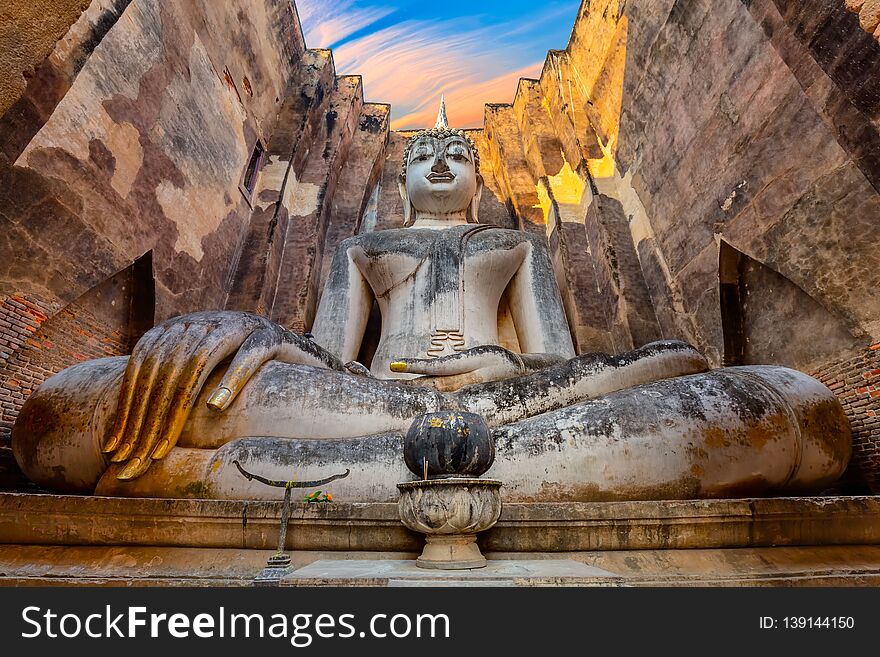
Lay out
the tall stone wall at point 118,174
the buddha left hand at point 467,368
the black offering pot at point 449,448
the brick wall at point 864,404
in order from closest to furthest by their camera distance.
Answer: the black offering pot at point 449,448, the buddha left hand at point 467,368, the tall stone wall at point 118,174, the brick wall at point 864,404

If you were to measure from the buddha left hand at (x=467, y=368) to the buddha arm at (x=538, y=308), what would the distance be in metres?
0.81

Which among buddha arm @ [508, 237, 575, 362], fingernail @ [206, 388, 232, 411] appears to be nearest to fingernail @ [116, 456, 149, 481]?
fingernail @ [206, 388, 232, 411]

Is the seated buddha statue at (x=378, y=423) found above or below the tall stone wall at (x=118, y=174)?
below

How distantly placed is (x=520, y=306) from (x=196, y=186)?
350cm

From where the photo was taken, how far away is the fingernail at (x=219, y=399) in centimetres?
234

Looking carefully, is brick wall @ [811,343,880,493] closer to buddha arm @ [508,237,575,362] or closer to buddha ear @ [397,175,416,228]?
buddha arm @ [508,237,575,362]

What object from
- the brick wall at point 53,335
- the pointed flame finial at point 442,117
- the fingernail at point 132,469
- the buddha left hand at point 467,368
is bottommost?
the fingernail at point 132,469

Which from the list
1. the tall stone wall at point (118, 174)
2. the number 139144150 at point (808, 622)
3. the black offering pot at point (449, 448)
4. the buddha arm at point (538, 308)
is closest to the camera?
the number 139144150 at point (808, 622)

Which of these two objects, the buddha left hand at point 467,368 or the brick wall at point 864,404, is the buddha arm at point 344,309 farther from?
the brick wall at point 864,404

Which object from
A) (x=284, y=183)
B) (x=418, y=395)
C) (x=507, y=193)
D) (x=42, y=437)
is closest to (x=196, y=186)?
(x=284, y=183)

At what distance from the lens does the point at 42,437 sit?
2.42 metres

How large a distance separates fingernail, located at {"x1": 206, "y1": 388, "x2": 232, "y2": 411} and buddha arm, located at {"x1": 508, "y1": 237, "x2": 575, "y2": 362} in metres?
2.33

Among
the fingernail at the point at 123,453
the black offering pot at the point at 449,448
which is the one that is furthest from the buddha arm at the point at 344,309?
the black offering pot at the point at 449,448

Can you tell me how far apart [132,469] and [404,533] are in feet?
4.12
